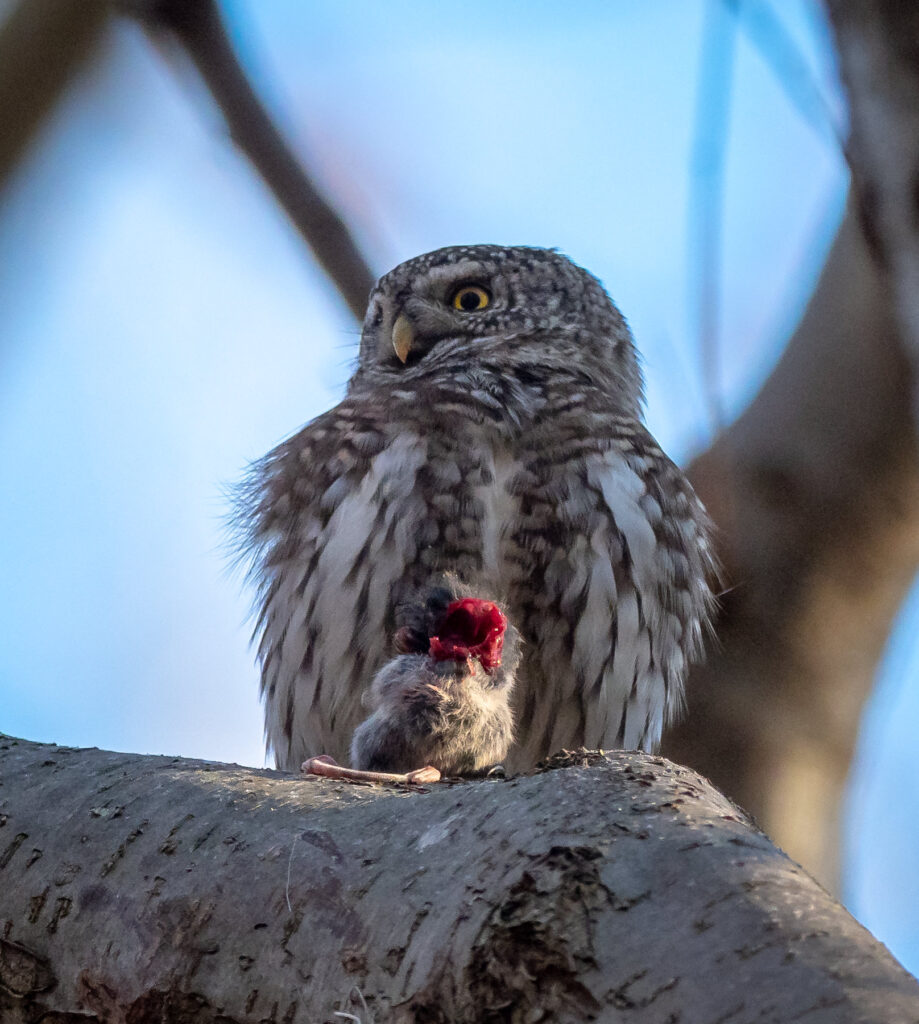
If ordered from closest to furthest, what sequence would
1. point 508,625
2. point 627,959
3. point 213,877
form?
point 627,959 < point 213,877 < point 508,625

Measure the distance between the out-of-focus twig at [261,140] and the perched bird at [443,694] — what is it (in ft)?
3.70

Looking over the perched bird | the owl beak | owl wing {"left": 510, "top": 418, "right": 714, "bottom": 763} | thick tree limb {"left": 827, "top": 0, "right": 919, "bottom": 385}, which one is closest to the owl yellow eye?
the owl beak

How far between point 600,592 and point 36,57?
190 cm

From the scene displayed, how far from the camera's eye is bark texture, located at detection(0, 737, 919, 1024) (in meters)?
1.04

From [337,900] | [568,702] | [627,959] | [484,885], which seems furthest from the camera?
[568,702]

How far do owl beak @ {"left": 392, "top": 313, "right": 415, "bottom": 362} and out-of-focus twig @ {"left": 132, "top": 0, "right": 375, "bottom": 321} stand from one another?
0.56 meters

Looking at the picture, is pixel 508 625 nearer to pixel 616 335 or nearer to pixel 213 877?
pixel 213 877

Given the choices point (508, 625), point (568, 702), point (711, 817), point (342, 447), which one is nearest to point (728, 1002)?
point (711, 817)

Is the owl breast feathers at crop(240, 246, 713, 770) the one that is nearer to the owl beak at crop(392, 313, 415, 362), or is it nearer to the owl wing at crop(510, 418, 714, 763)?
the owl wing at crop(510, 418, 714, 763)

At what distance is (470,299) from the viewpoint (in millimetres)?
4598

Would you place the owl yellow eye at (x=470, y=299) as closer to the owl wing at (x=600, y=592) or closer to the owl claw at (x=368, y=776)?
the owl wing at (x=600, y=592)

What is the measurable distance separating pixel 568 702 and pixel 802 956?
2.31m

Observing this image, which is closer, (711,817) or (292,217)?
(711,817)

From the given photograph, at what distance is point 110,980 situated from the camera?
1572 millimetres
